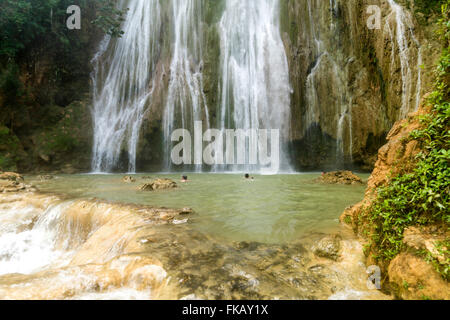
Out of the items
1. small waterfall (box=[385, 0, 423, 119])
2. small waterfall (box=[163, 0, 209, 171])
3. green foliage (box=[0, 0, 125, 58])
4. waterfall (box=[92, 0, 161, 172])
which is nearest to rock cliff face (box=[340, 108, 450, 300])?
small waterfall (box=[385, 0, 423, 119])

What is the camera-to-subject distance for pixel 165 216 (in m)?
4.45

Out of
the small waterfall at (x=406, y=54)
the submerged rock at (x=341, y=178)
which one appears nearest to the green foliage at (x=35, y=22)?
the submerged rock at (x=341, y=178)

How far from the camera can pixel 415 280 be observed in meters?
1.96

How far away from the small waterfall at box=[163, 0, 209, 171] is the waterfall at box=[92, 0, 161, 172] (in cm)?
169

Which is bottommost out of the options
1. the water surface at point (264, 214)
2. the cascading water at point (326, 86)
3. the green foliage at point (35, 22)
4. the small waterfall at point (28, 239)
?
the small waterfall at point (28, 239)

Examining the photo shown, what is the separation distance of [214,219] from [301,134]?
42.3 ft

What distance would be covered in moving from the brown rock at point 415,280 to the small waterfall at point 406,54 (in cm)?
1315

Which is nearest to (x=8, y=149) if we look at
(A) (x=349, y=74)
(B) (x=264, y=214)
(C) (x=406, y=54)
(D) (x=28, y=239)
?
(D) (x=28, y=239)

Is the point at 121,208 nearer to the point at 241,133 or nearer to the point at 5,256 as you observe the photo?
the point at 5,256

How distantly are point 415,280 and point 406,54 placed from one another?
14621 mm

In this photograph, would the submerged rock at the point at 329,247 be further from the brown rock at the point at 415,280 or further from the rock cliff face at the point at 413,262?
the brown rock at the point at 415,280

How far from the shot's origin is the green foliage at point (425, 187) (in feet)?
7.13

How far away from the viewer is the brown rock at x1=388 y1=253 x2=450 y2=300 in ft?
6.00

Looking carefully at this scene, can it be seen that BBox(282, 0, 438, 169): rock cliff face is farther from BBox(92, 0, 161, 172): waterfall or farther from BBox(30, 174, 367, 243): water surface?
BBox(92, 0, 161, 172): waterfall
